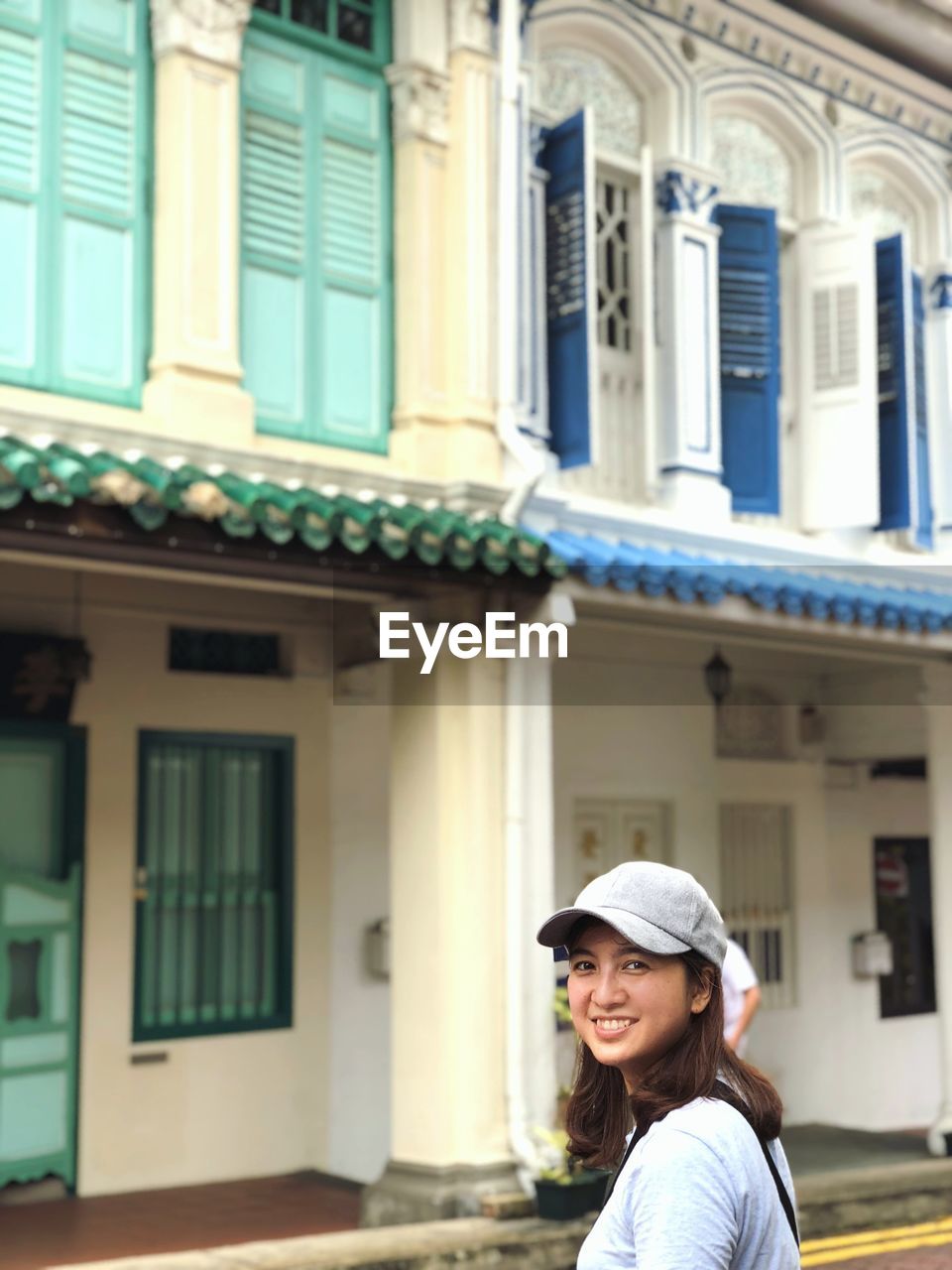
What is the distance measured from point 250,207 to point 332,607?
2.57 meters

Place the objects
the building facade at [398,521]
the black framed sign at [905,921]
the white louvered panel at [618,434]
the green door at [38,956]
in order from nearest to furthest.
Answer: the building facade at [398,521]
the green door at [38,956]
the white louvered panel at [618,434]
the black framed sign at [905,921]

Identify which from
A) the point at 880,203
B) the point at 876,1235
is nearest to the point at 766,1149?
the point at 876,1235

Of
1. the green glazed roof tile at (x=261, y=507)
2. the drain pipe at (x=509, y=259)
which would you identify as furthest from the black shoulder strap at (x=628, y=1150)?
the drain pipe at (x=509, y=259)

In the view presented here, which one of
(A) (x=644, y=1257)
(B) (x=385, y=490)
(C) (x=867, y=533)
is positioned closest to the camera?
(A) (x=644, y=1257)

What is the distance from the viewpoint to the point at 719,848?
13258 mm

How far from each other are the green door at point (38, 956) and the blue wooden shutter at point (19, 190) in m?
2.32

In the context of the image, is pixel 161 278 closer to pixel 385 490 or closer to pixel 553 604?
pixel 385 490

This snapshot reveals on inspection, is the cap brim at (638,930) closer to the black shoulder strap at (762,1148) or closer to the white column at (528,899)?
the black shoulder strap at (762,1148)

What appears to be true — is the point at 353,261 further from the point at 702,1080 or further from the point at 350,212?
the point at 702,1080

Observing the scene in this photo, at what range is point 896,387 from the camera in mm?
12875

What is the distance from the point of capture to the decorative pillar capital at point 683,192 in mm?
11766

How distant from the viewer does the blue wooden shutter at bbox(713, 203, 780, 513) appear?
12039 mm

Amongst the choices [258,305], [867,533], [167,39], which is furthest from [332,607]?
[867,533]

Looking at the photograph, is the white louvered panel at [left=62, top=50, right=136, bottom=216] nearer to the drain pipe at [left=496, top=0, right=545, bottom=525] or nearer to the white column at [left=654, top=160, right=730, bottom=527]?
the drain pipe at [left=496, top=0, right=545, bottom=525]
